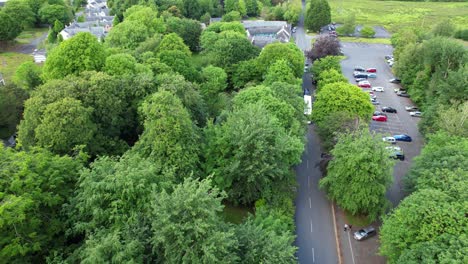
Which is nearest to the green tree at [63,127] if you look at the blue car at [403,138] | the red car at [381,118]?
the blue car at [403,138]

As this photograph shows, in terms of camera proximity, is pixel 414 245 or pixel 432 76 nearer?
pixel 414 245

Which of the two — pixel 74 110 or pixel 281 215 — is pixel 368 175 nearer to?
pixel 281 215

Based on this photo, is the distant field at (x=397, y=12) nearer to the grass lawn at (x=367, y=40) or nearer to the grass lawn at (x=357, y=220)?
the grass lawn at (x=367, y=40)

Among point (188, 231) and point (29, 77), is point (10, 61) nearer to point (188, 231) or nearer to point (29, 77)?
point (29, 77)

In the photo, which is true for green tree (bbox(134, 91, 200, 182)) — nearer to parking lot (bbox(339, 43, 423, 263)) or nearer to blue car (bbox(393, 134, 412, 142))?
parking lot (bbox(339, 43, 423, 263))

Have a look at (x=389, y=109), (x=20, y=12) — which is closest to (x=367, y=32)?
(x=389, y=109)

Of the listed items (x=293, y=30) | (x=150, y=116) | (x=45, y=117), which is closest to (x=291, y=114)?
(x=150, y=116)

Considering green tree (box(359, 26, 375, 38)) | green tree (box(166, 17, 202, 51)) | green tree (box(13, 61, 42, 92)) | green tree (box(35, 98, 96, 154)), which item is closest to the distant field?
green tree (box(359, 26, 375, 38))
